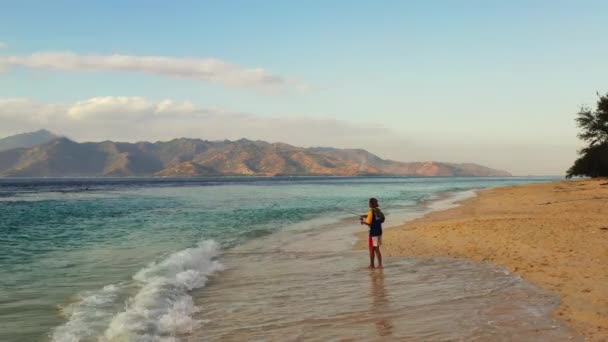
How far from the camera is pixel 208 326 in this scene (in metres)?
9.00

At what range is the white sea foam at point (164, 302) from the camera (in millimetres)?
8844

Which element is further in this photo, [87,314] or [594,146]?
[594,146]

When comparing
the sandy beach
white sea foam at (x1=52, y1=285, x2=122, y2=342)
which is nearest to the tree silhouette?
the sandy beach

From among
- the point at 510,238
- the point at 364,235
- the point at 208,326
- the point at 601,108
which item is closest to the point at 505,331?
the point at 208,326

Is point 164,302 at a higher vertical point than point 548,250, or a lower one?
lower

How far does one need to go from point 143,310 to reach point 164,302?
0.83 m

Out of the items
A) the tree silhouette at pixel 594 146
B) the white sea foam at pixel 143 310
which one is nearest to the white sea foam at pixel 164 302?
the white sea foam at pixel 143 310

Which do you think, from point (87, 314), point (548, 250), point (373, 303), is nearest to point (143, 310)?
point (87, 314)

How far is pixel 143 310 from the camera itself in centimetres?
1031

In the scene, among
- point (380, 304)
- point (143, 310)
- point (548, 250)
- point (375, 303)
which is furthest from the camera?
point (548, 250)

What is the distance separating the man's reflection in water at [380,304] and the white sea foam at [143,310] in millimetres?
3511

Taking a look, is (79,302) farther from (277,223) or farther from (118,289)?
(277,223)

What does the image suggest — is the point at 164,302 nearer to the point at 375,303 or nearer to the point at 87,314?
the point at 87,314

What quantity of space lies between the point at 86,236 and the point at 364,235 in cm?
1556
